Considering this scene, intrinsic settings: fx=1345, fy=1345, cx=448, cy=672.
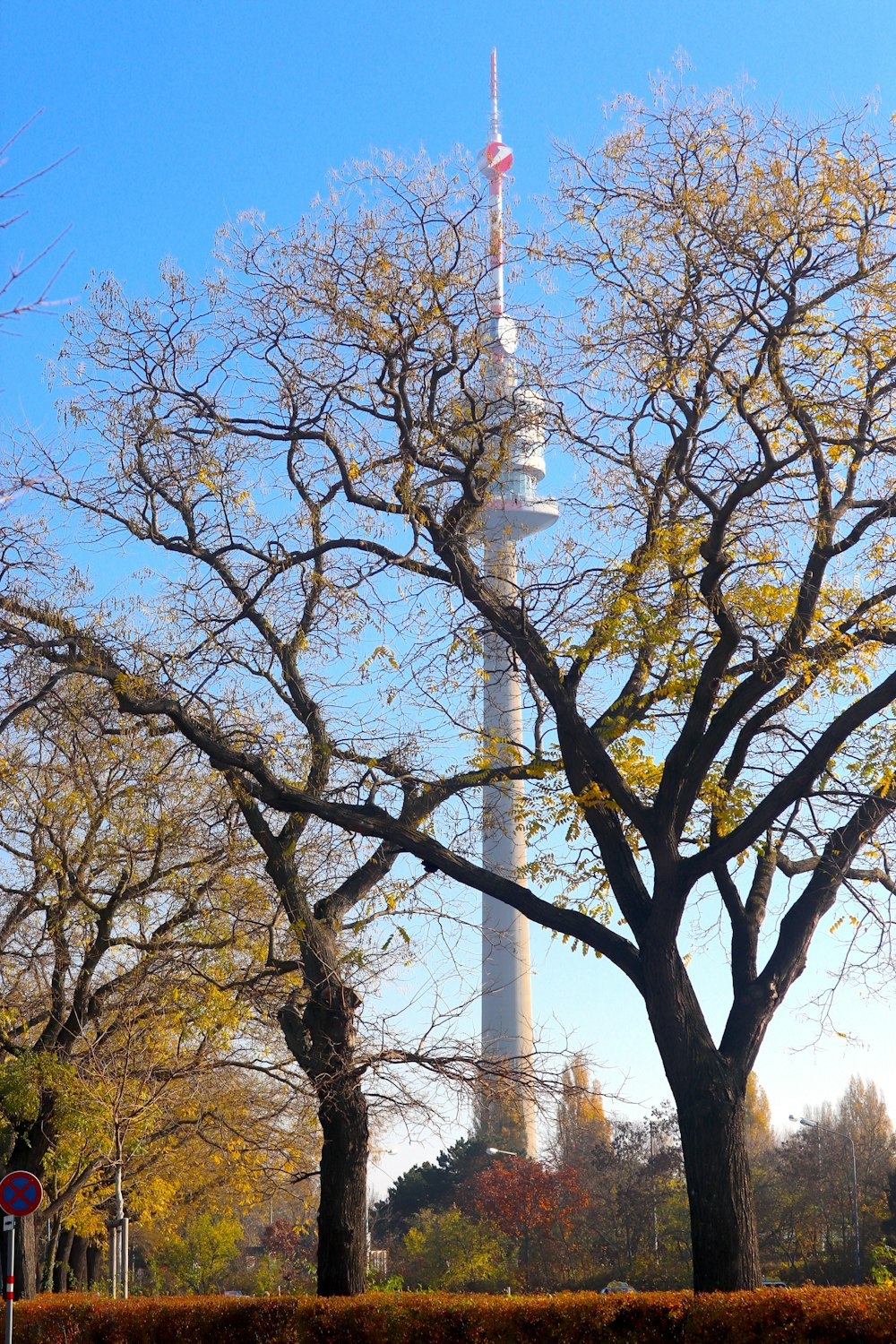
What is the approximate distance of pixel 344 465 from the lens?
43.5ft

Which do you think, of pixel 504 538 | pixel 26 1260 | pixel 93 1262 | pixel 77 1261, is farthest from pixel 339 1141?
pixel 93 1262

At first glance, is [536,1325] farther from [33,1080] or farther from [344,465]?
[33,1080]

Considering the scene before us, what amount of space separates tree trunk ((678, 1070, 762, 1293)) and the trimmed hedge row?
384 millimetres

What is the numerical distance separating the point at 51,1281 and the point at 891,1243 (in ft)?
74.9

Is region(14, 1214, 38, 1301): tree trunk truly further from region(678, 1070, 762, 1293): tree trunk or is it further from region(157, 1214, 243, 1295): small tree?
region(157, 1214, 243, 1295): small tree

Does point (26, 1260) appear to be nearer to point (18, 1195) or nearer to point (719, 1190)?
point (18, 1195)

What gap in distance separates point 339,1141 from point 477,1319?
107 inches

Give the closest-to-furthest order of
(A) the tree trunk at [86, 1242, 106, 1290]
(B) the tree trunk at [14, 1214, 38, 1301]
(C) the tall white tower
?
(C) the tall white tower < (B) the tree trunk at [14, 1214, 38, 1301] < (A) the tree trunk at [86, 1242, 106, 1290]

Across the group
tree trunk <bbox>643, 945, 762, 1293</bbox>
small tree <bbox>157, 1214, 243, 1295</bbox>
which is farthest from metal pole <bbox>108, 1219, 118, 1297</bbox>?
small tree <bbox>157, 1214, 243, 1295</bbox>

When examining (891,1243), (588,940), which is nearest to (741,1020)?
(588,940)

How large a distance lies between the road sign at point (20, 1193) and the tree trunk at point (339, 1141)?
10.4ft

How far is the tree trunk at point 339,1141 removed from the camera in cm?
1320

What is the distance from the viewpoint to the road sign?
46.5ft

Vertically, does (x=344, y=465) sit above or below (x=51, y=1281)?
above
